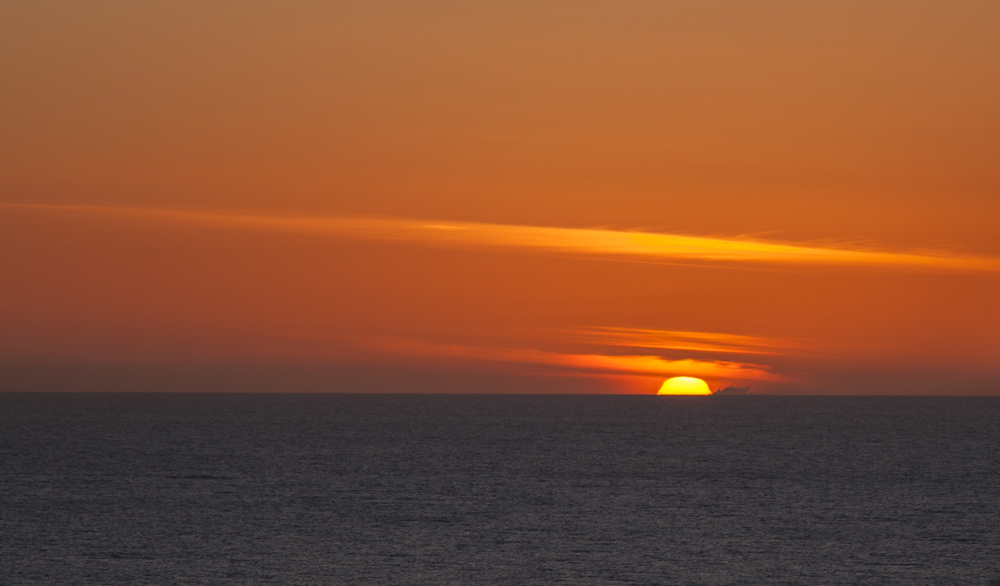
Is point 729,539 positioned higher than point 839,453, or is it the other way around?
point 839,453

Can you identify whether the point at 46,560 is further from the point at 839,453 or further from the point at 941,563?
the point at 839,453

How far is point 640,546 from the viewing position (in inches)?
2596

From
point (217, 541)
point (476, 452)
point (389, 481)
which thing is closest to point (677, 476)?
point (389, 481)

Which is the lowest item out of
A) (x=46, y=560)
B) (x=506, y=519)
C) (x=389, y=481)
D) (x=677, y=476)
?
(x=46, y=560)

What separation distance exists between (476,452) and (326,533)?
262 ft

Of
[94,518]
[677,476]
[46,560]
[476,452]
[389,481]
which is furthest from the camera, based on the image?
[476,452]

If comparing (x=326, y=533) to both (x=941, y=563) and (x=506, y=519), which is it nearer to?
(x=506, y=519)

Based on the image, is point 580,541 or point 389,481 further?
point 389,481

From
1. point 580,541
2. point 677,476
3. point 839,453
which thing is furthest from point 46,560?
point 839,453

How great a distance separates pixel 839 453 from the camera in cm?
15500

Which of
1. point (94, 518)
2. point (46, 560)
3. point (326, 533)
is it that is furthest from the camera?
point (94, 518)

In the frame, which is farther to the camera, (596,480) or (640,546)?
(596,480)

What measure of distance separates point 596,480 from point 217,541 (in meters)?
51.2

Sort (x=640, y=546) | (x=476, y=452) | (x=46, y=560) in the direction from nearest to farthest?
1. (x=46, y=560)
2. (x=640, y=546)
3. (x=476, y=452)
